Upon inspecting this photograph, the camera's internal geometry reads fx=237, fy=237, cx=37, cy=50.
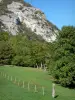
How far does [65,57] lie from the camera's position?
52562 millimetres

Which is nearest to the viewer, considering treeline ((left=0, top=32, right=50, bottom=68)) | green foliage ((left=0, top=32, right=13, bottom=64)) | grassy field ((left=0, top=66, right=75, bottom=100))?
grassy field ((left=0, top=66, right=75, bottom=100))

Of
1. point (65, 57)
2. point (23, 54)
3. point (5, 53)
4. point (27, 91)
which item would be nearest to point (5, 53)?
point (5, 53)

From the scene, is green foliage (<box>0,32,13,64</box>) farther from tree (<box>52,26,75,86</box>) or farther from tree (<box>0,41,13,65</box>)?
tree (<box>52,26,75,86</box>)

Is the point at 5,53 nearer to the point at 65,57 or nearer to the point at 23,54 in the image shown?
the point at 23,54

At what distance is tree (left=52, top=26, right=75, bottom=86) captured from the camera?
49.6 meters

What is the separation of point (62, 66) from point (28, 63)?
50.8 metres

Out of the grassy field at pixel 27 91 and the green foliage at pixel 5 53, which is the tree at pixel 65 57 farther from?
the green foliage at pixel 5 53

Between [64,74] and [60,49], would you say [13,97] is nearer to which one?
[64,74]

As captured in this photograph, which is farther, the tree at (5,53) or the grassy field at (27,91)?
the tree at (5,53)

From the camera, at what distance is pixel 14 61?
99812 millimetres

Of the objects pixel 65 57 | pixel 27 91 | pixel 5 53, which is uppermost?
pixel 5 53

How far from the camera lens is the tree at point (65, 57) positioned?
4959 centimetres

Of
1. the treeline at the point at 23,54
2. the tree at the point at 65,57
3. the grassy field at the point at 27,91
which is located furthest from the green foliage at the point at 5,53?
the grassy field at the point at 27,91

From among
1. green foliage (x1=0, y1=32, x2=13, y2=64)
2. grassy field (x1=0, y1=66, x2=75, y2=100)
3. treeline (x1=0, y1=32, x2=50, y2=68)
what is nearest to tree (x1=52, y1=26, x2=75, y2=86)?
grassy field (x1=0, y1=66, x2=75, y2=100)
